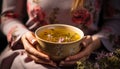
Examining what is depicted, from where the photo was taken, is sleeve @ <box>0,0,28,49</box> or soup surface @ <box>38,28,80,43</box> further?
sleeve @ <box>0,0,28,49</box>

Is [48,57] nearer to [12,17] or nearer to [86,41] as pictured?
[86,41]

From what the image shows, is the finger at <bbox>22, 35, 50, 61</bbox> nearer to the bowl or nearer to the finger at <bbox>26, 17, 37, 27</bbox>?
the bowl

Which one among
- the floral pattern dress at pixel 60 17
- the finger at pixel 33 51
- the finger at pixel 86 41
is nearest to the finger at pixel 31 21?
the floral pattern dress at pixel 60 17

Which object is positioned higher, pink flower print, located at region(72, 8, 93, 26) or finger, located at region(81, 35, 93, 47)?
pink flower print, located at region(72, 8, 93, 26)

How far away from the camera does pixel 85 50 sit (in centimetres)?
103

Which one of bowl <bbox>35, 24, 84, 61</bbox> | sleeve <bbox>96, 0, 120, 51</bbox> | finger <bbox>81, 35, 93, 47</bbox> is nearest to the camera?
bowl <bbox>35, 24, 84, 61</bbox>

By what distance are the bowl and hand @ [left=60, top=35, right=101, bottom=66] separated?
2 cm

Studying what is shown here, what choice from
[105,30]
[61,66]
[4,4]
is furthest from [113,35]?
[4,4]

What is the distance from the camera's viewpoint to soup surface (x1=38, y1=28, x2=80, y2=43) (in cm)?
94

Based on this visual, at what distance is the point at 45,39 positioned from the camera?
94 cm

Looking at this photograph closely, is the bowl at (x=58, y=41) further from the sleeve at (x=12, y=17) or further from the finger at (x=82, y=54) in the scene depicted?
the sleeve at (x=12, y=17)

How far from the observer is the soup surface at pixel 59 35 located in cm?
94

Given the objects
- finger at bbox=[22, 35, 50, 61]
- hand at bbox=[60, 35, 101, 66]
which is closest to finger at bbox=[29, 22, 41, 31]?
finger at bbox=[22, 35, 50, 61]

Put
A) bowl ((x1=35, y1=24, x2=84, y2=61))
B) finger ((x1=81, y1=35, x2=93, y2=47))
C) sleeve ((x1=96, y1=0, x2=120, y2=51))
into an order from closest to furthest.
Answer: bowl ((x1=35, y1=24, x2=84, y2=61)) → finger ((x1=81, y1=35, x2=93, y2=47)) → sleeve ((x1=96, y1=0, x2=120, y2=51))
